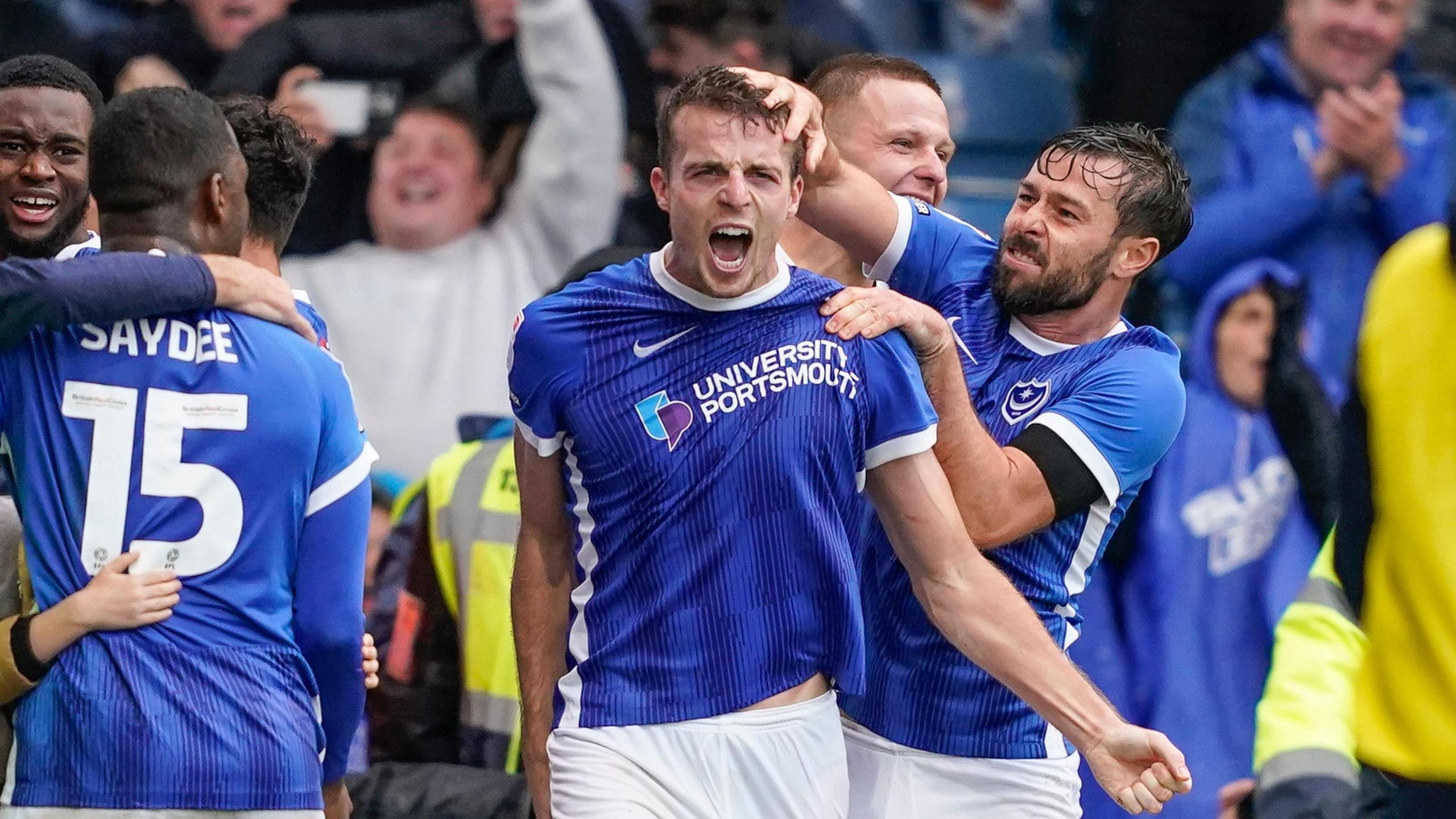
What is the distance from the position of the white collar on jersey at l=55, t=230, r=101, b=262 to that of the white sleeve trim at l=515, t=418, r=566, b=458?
0.87m

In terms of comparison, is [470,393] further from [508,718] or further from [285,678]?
[285,678]

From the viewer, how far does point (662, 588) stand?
3494mm

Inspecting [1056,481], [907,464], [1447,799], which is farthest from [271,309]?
[1447,799]

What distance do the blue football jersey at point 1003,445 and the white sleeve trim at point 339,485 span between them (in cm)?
103

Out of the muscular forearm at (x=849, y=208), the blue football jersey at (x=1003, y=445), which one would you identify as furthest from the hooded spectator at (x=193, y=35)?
the blue football jersey at (x=1003, y=445)

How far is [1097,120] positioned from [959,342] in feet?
13.9

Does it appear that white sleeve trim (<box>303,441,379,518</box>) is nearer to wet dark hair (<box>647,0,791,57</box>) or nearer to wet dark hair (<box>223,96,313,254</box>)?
wet dark hair (<box>223,96,313,254</box>)

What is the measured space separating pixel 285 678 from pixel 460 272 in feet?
13.1

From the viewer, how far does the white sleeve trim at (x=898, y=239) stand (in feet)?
13.7

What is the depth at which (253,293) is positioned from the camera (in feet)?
11.6

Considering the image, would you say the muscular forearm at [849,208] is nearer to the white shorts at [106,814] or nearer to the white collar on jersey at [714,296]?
the white collar on jersey at [714,296]

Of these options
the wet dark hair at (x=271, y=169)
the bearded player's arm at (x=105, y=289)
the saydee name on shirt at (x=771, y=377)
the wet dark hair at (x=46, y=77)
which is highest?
the wet dark hair at (x=46, y=77)

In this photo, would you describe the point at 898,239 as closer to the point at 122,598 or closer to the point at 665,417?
the point at 665,417

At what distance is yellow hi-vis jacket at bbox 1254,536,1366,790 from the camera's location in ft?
15.7
